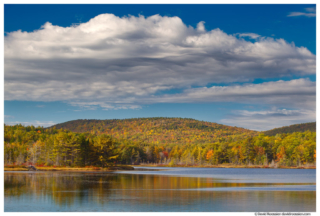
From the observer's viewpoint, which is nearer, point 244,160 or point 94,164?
point 94,164

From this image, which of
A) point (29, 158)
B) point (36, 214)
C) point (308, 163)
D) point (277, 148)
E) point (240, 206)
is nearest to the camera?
point (36, 214)

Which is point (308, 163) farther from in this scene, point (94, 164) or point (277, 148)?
point (94, 164)

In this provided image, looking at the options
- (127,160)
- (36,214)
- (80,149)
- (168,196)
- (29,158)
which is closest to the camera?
(36,214)

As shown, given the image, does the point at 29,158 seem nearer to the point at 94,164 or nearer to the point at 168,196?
the point at 94,164

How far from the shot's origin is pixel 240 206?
1266 inches

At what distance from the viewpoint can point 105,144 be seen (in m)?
104

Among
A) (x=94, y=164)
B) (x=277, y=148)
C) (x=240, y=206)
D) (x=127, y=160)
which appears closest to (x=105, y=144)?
(x=94, y=164)

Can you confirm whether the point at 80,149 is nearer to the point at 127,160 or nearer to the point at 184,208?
the point at 184,208

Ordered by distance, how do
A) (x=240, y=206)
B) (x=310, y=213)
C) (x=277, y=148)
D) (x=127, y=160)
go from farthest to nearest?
(x=127, y=160) → (x=277, y=148) → (x=240, y=206) → (x=310, y=213)

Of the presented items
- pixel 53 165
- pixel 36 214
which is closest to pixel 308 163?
pixel 53 165

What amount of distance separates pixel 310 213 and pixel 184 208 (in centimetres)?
1119

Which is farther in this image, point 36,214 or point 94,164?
point 94,164

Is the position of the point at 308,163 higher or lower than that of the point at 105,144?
lower

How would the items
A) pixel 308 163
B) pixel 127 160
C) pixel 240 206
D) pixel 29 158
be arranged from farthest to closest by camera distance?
pixel 127 160
pixel 308 163
pixel 29 158
pixel 240 206
